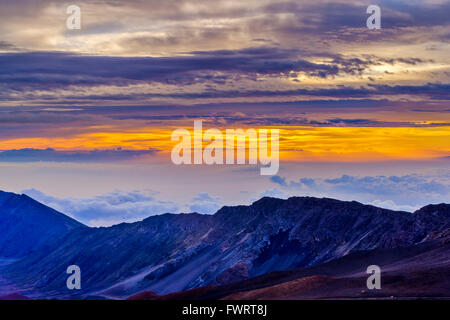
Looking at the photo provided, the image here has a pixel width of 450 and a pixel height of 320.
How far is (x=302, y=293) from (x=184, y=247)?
379ft

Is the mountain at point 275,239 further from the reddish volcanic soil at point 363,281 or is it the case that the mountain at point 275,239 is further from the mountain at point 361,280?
the reddish volcanic soil at point 363,281

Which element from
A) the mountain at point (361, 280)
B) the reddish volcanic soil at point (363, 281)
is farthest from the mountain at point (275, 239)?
the reddish volcanic soil at point (363, 281)

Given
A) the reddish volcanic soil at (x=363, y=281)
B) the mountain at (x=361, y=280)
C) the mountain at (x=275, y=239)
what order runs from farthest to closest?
the mountain at (x=275, y=239) → the mountain at (x=361, y=280) → the reddish volcanic soil at (x=363, y=281)

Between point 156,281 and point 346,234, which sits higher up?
point 346,234

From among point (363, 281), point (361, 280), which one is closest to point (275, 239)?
point (361, 280)

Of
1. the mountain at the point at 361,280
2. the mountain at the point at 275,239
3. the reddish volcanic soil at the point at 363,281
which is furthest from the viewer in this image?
the mountain at the point at 275,239

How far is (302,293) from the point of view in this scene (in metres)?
74.1

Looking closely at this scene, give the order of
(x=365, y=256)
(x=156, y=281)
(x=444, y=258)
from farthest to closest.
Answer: (x=156, y=281), (x=365, y=256), (x=444, y=258)

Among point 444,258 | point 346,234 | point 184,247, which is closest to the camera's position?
point 444,258

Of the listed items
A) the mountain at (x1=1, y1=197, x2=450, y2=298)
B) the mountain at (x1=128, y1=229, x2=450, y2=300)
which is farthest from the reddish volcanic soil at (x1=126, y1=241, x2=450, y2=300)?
the mountain at (x1=1, y1=197, x2=450, y2=298)
